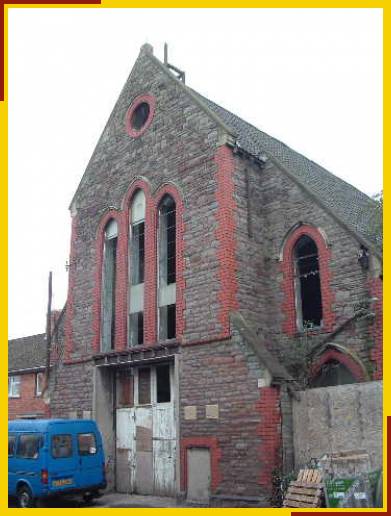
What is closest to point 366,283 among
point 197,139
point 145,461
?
point 197,139

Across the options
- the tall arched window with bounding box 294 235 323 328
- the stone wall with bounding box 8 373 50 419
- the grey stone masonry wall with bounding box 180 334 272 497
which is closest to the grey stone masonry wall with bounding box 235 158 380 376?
the tall arched window with bounding box 294 235 323 328

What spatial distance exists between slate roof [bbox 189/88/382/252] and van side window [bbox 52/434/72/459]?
8899 mm

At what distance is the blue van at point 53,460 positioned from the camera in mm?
14023

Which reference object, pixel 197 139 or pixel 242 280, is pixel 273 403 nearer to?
pixel 242 280

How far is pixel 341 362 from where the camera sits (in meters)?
13.8

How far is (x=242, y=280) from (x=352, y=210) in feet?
18.1

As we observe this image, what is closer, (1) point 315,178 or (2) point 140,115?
(2) point 140,115

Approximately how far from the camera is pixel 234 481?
1334 centimetres

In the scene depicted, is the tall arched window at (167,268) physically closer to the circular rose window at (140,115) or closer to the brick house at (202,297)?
the brick house at (202,297)

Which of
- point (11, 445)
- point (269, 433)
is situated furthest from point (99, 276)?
point (269, 433)

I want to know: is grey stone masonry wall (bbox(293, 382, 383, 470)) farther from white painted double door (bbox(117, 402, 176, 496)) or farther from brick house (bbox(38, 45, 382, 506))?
white painted double door (bbox(117, 402, 176, 496))

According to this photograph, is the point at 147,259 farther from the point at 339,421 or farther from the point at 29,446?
the point at 339,421

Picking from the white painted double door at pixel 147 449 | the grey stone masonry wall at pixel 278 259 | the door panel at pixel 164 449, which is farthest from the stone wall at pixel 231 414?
the grey stone masonry wall at pixel 278 259

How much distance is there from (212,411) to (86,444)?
3565mm
